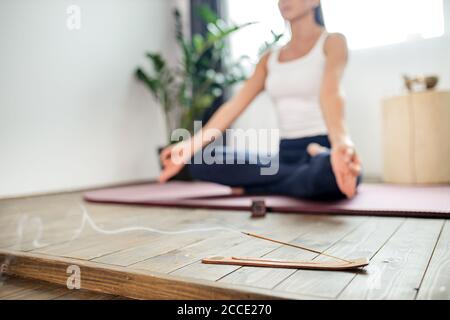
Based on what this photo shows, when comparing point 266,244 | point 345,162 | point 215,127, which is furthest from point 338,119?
point 266,244

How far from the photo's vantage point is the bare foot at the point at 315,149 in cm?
152

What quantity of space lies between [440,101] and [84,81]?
1.99 metres

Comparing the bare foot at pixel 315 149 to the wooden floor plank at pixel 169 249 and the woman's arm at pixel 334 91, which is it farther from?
the wooden floor plank at pixel 169 249

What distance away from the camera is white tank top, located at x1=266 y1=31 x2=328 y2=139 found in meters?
1.57

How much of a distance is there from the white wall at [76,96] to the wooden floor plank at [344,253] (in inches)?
71.8

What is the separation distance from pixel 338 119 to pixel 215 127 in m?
0.53

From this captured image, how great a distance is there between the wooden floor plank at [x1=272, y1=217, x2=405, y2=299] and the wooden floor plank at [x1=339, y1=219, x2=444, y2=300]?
2cm

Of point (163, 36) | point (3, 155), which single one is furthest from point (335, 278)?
point (163, 36)

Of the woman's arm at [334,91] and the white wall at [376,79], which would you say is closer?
the woman's arm at [334,91]

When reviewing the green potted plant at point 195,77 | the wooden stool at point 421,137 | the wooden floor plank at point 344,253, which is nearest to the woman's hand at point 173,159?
the wooden floor plank at point 344,253

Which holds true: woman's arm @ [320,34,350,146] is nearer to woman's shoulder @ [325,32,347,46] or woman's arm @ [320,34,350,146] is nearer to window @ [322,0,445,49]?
woman's shoulder @ [325,32,347,46]

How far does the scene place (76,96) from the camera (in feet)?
8.07

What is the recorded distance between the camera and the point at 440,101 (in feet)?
6.52

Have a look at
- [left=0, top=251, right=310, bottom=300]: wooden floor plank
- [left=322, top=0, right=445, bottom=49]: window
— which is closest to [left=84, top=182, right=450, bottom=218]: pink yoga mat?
[left=0, top=251, right=310, bottom=300]: wooden floor plank
